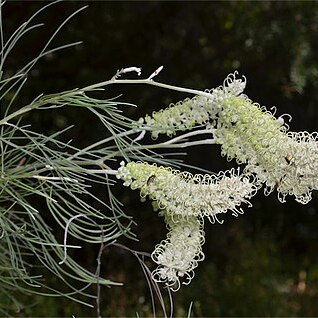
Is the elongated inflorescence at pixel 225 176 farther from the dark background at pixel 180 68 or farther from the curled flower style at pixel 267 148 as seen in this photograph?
the dark background at pixel 180 68

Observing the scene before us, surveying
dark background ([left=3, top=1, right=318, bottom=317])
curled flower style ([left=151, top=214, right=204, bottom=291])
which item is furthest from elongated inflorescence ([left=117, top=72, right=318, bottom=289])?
dark background ([left=3, top=1, right=318, bottom=317])

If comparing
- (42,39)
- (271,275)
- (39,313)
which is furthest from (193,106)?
(271,275)

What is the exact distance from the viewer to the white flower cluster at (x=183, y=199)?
0.99 m

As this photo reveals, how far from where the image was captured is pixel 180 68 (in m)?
2.76

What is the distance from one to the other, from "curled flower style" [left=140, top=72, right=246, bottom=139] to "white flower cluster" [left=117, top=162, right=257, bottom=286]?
8 centimetres

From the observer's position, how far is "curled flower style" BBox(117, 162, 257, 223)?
99 centimetres

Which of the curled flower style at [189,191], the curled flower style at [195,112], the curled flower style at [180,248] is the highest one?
the curled flower style at [195,112]

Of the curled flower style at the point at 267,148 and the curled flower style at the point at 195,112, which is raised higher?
the curled flower style at the point at 195,112

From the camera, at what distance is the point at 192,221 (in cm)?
107

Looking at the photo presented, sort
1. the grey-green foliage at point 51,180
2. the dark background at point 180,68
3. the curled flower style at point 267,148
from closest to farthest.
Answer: the curled flower style at point 267,148
the grey-green foliage at point 51,180
the dark background at point 180,68

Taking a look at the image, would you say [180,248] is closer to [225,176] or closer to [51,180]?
[225,176]

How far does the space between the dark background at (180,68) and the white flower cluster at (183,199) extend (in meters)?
1.27

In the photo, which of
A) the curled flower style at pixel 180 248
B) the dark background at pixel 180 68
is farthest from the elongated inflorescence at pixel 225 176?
the dark background at pixel 180 68

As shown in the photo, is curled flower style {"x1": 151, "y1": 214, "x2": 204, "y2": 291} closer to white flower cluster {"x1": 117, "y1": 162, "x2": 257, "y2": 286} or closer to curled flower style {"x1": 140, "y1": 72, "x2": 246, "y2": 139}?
white flower cluster {"x1": 117, "y1": 162, "x2": 257, "y2": 286}
